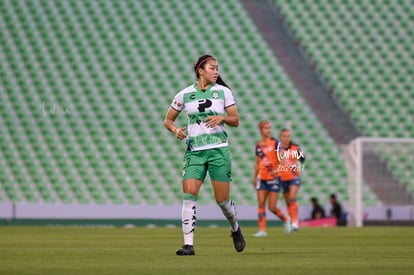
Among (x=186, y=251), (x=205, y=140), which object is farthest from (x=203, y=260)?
(x=205, y=140)

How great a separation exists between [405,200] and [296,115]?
3943 millimetres

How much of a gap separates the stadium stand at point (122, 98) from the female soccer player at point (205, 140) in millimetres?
13927

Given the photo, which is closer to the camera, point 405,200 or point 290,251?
point 290,251

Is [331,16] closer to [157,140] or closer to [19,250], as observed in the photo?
[157,140]

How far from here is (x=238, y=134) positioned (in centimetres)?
2458

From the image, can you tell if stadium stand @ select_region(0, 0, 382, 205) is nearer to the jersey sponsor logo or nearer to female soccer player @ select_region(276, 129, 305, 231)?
female soccer player @ select_region(276, 129, 305, 231)

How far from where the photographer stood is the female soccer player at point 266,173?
1588 centimetres

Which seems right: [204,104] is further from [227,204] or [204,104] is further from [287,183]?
[287,183]

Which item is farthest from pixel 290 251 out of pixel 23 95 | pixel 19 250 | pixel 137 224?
pixel 23 95

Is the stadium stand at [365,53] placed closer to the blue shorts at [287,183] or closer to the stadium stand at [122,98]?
the stadium stand at [122,98]

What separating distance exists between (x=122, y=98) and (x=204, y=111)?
15.9 metres

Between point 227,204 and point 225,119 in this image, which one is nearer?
point 225,119

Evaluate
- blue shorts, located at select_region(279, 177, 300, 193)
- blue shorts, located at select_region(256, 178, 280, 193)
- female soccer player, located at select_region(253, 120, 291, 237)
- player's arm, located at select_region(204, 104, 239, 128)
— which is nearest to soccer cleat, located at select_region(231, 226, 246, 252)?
player's arm, located at select_region(204, 104, 239, 128)

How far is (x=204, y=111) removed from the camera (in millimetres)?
9406
